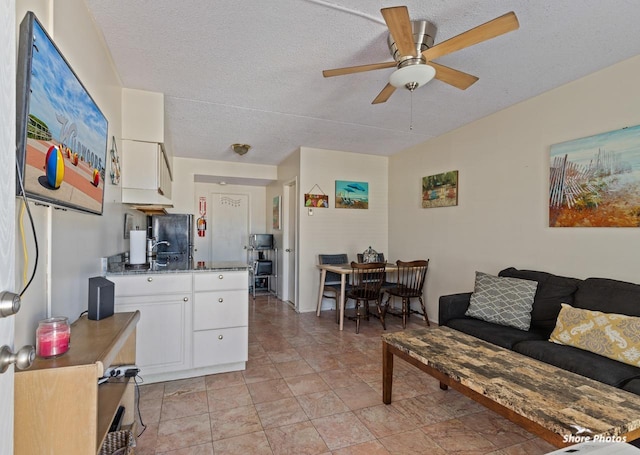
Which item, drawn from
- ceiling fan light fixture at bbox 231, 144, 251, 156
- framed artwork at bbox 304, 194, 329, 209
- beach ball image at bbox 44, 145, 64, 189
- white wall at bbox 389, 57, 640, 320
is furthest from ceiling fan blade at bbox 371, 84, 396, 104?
ceiling fan light fixture at bbox 231, 144, 251, 156

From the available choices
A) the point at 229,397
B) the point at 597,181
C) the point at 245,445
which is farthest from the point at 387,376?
the point at 597,181

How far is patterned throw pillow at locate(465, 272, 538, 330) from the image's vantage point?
8.36 ft

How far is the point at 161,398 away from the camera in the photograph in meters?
2.26

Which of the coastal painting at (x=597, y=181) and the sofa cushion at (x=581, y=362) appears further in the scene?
the coastal painting at (x=597, y=181)

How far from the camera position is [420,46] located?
6.52 ft

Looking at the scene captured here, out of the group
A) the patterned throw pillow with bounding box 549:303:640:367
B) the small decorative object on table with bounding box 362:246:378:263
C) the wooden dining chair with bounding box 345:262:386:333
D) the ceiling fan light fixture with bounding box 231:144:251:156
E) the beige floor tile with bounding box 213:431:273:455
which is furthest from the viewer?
the small decorative object on table with bounding box 362:246:378:263

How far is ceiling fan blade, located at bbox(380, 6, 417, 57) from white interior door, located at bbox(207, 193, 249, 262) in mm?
5318

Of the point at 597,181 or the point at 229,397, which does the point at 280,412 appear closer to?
the point at 229,397

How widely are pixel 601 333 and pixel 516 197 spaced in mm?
1517

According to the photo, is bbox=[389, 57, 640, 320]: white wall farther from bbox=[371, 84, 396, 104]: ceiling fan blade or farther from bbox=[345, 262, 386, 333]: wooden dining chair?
bbox=[371, 84, 396, 104]: ceiling fan blade

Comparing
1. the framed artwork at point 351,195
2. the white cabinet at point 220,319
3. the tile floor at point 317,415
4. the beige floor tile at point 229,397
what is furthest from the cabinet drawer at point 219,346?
the framed artwork at point 351,195

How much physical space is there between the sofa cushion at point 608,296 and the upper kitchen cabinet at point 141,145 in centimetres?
349

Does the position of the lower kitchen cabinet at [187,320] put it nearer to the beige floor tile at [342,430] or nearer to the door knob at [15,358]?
the beige floor tile at [342,430]

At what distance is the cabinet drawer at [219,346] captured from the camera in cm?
257
